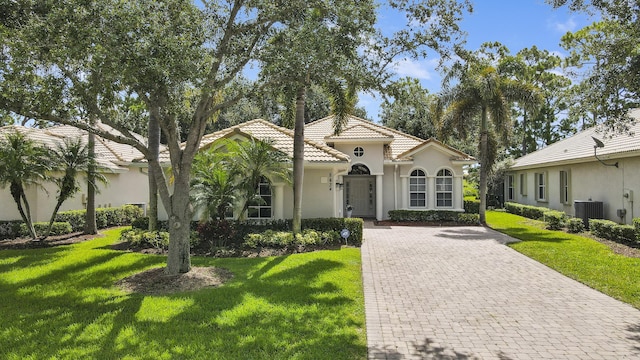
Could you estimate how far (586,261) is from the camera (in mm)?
10656

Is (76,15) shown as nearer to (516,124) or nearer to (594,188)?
(594,188)

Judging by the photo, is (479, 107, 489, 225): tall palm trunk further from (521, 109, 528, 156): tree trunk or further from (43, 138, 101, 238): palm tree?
(521, 109, 528, 156): tree trunk

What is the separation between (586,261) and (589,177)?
31.5 feet

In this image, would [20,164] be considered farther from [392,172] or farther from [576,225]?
[576,225]

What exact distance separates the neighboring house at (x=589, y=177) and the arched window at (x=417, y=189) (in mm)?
6736

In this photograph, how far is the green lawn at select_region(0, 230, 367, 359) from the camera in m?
5.20

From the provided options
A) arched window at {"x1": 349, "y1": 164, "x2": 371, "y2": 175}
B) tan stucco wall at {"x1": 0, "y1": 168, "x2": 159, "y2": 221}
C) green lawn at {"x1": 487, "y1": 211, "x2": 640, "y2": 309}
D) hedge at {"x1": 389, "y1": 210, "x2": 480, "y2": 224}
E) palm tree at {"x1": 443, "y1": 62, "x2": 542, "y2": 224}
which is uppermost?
palm tree at {"x1": 443, "y1": 62, "x2": 542, "y2": 224}

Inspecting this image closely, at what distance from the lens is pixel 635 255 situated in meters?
11.6

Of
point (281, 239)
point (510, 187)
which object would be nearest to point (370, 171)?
point (281, 239)

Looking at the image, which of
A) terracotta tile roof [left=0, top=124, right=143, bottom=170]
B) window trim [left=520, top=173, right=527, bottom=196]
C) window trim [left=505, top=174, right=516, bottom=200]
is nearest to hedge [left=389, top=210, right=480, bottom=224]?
window trim [left=520, top=173, right=527, bottom=196]

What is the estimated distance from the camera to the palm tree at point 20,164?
42.1ft

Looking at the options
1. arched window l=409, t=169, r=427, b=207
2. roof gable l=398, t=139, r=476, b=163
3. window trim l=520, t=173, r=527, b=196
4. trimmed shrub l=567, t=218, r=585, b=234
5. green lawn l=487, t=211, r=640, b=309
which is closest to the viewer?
green lawn l=487, t=211, r=640, b=309

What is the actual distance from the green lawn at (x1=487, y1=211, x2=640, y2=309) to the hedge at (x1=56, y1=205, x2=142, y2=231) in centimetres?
1507

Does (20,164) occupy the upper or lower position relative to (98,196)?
upper
